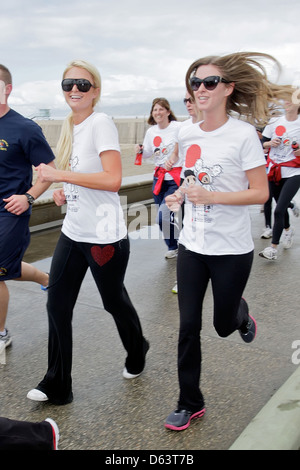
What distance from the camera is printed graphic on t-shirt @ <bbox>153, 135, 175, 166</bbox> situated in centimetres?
638

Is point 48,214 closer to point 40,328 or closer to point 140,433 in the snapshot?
point 40,328

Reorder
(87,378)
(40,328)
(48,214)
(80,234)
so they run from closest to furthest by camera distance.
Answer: (80,234) < (87,378) < (40,328) < (48,214)

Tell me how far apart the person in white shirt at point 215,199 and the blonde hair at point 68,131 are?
601 millimetres

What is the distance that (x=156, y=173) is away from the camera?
647cm

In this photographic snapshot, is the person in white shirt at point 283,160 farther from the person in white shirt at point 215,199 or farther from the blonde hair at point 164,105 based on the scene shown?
the person in white shirt at point 215,199

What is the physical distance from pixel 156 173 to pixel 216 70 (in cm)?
358

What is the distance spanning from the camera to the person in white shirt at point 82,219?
299 centimetres

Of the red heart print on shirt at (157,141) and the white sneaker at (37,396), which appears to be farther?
the red heart print on shirt at (157,141)

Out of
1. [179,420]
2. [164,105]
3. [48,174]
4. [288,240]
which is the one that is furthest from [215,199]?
[288,240]

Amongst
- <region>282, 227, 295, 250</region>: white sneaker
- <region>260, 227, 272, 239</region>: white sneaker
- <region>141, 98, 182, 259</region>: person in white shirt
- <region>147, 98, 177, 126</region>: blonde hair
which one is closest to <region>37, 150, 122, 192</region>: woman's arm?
<region>141, 98, 182, 259</region>: person in white shirt

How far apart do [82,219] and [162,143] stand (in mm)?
3572

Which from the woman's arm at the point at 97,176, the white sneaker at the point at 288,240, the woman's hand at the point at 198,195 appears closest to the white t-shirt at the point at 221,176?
the woman's hand at the point at 198,195

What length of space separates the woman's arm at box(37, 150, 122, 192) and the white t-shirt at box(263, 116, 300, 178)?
13.2ft

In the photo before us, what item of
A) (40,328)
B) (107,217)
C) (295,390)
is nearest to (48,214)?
(40,328)
